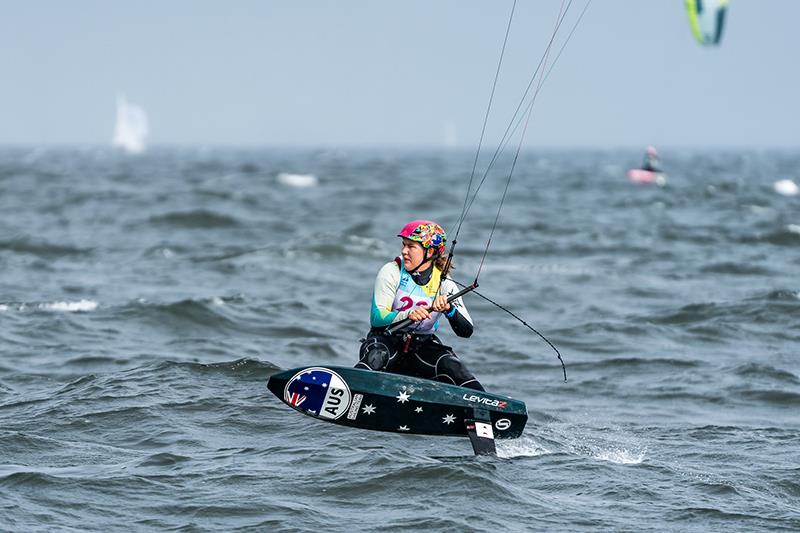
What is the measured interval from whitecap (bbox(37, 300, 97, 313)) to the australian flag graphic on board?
9274mm

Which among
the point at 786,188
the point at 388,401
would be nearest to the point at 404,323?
the point at 388,401

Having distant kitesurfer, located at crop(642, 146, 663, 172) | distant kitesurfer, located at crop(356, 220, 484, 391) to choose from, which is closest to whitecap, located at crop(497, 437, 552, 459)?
distant kitesurfer, located at crop(356, 220, 484, 391)

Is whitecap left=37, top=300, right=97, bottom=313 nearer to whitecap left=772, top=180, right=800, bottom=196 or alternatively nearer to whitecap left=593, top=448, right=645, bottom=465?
whitecap left=593, top=448, right=645, bottom=465

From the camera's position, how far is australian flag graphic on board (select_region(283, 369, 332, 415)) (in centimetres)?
988

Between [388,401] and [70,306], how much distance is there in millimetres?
10277

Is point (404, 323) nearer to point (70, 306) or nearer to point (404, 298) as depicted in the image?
point (404, 298)

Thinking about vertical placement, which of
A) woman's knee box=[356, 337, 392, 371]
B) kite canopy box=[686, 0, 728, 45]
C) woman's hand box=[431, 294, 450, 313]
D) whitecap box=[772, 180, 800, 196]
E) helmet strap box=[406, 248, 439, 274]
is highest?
kite canopy box=[686, 0, 728, 45]

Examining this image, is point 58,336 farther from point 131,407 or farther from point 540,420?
point 540,420

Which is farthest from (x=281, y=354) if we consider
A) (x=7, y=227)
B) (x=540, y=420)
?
(x=7, y=227)

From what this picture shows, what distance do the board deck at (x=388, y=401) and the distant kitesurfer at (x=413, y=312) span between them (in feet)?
0.91

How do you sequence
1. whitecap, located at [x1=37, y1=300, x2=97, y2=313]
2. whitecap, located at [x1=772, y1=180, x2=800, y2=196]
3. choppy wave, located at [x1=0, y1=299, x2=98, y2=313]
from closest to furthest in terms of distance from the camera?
1. choppy wave, located at [x1=0, y1=299, x2=98, y2=313]
2. whitecap, located at [x1=37, y1=300, x2=97, y2=313]
3. whitecap, located at [x1=772, y1=180, x2=800, y2=196]

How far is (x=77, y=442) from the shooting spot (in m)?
10.2

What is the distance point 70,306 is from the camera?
18.8 metres

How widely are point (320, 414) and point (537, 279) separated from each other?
49.1 ft
